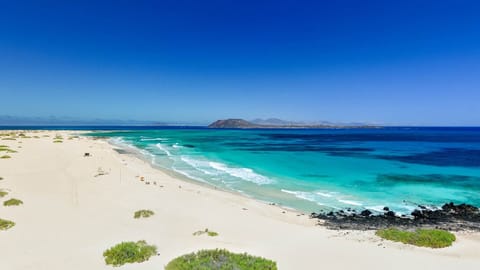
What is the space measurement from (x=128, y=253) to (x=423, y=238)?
10.4 metres

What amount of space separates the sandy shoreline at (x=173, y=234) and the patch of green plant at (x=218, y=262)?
778mm

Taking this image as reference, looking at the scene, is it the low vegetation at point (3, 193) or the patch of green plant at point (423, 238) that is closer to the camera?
the patch of green plant at point (423, 238)

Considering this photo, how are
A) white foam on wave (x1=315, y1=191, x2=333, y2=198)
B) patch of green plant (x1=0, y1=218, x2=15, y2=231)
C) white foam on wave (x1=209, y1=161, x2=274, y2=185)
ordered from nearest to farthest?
patch of green plant (x1=0, y1=218, x2=15, y2=231) < white foam on wave (x1=315, y1=191, x2=333, y2=198) < white foam on wave (x1=209, y1=161, x2=274, y2=185)

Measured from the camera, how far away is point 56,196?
15.6 meters

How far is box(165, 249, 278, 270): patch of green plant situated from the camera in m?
7.29

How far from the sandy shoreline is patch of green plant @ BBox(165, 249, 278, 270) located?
2.55 feet

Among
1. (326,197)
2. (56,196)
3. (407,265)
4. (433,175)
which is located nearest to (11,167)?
(56,196)

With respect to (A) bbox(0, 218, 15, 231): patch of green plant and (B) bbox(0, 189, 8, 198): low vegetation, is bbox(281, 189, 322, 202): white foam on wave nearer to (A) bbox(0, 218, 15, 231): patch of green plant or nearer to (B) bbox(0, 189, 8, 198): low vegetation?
(A) bbox(0, 218, 15, 231): patch of green plant

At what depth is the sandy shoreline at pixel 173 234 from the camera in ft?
27.6

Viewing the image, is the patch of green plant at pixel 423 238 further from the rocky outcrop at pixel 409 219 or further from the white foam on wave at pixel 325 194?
the white foam on wave at pixel 325 194

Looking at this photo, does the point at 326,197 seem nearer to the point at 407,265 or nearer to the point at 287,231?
the point at 287,231

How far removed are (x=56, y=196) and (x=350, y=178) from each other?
79.9 feet

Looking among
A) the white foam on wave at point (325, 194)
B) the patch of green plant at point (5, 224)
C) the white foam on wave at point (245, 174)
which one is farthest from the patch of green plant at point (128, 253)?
the white foam on wave at point (245, 174)

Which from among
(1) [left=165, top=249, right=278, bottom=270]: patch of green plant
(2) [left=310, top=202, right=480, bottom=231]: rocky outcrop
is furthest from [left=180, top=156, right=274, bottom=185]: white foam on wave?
(1) [left=165, top=249, right=278, bottom=270]: patch of green plant
